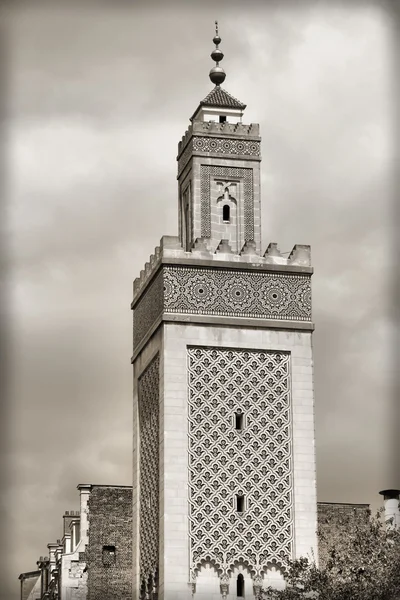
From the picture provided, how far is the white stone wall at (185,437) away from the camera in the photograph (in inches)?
1251

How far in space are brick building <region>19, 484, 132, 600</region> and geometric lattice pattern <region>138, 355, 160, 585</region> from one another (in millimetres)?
5468

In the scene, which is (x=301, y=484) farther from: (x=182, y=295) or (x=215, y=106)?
(x=215, y=106)

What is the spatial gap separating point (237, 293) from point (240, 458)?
122 inches

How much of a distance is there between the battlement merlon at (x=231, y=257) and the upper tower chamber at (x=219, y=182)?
41 cm

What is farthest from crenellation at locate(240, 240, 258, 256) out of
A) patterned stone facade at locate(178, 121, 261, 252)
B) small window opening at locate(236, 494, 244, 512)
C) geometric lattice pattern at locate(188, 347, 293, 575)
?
small window opening at locate(236, 494, 244, 512)

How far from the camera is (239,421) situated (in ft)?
107

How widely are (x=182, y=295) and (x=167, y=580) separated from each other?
17.3 feet

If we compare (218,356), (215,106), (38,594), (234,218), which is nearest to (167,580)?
(218,356)

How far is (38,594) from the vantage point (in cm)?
4878

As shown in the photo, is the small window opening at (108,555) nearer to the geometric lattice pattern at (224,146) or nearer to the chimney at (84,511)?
the chimney at (84,511)

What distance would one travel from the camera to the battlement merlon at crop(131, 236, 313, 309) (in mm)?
33281

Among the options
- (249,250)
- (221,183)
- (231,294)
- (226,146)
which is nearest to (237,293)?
(231,294)

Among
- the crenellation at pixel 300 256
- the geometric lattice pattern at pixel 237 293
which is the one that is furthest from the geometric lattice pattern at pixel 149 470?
the crenellation at pixel 300 256

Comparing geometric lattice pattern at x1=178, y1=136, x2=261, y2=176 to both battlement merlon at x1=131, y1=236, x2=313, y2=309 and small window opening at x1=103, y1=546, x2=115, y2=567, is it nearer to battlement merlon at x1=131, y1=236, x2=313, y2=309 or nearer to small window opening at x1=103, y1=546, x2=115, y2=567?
battlement merlon at x1=131, y1=236, x2=313, y2=309
